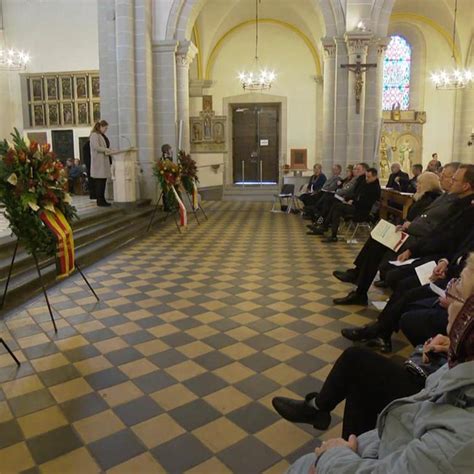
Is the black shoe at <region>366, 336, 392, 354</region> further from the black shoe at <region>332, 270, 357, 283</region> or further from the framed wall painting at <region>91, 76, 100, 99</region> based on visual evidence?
the framed wall painting at <region>91, 76, 100, 99</region>

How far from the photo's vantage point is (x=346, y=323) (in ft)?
14.0

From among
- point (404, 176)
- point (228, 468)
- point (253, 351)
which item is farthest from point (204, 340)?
point (404, 176)

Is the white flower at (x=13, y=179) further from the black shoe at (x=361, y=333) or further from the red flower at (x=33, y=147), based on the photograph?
the black shoe at (x=361, y=333)

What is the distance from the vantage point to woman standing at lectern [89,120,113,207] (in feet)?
30.3

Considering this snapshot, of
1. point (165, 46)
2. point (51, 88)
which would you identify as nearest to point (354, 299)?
point (165, 46)

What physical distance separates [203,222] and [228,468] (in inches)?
337

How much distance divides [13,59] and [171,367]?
16604 mm

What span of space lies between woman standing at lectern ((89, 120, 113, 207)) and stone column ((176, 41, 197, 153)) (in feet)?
9.85

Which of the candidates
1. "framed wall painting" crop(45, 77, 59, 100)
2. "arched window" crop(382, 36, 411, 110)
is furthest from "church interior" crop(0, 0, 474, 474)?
"arched window" crop(382, 36, 411, 110)

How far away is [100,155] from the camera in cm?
941

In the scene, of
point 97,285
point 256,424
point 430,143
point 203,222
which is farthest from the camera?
point 430,143

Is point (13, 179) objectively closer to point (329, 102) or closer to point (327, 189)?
point (327, 189)

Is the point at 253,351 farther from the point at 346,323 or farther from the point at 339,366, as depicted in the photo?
the point at 339,366

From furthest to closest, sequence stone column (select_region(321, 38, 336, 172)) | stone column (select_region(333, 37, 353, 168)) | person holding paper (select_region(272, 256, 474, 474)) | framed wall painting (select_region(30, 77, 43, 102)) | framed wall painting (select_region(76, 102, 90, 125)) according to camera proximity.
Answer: framed wall painting (select_region(30, 77, 43, 102)) < framed wall painting (select_region(76, 102, 90, 125)) < stone column (select_region(321, 38, 336, 172)) < stone column (select_region(333, 37, 353, 168)) < person holding paper (select_region(272, 256, 474, 474))
